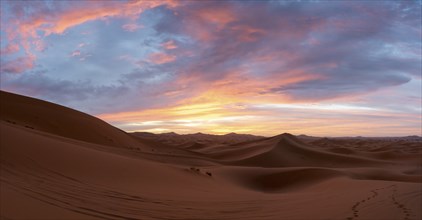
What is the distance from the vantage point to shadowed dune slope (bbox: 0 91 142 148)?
22109 millimetres

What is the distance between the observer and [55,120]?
24438 millimetres

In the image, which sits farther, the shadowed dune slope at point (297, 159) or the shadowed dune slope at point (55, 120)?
the shadowed dune slope at point (297, 159)

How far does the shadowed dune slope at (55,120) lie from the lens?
22.1m

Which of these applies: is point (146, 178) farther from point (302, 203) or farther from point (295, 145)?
point (295, 145)

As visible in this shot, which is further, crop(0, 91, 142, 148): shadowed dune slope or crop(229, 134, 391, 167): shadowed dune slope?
crop(229, 134, 391, 167): shadowed dune slope

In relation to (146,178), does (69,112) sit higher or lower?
higher

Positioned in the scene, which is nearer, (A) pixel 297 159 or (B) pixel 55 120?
(B) pixel 55 120

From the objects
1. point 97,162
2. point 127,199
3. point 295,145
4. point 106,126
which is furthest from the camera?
point 295,145

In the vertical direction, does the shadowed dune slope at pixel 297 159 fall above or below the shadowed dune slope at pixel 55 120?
below

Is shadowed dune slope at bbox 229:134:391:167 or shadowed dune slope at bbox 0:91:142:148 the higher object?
shadowed dune slope at bbox 0:91:142:148

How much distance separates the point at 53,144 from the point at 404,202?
923cm

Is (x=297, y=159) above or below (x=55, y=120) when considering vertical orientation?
below

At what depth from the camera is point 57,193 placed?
6141 mm

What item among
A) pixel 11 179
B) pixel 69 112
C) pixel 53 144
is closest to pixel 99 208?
pixel 11 179
